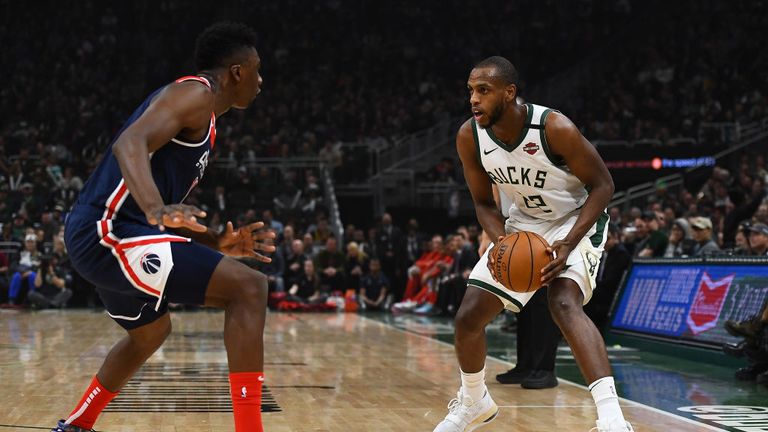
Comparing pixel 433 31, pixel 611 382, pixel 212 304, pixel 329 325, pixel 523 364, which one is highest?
pixel 433 31

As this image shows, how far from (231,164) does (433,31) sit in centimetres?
1074

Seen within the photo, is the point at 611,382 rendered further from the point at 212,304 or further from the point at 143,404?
the point at 143,404

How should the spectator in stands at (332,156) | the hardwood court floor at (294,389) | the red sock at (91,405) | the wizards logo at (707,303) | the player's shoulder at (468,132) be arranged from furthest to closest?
the spectator in stands at (332,156) → the wizards logo at (707,303) → the hardwood court floor at (294,389) → the player's shoulder at (468,132) → the red sock at (91,405)

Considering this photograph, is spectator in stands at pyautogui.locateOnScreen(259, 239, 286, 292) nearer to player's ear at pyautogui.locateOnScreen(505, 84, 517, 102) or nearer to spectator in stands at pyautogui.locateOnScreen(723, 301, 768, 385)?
spectator in stands at pyautogui.locateOnScreen(723, 301, 768, 385)

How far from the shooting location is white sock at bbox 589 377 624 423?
175 inches

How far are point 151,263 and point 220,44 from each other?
1038mm

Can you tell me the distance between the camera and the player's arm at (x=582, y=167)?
194 inches

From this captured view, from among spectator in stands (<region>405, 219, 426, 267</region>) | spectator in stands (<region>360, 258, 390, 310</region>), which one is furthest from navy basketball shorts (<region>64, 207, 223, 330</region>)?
spectator in stands (<region>405, 219, 426, 267</region>)

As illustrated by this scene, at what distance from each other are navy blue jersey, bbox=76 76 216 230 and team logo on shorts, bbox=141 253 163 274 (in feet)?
0.74

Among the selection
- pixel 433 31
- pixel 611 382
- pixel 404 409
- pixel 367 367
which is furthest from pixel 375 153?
pixel 611 382

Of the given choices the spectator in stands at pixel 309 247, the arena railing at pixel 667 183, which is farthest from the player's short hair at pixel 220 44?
the arena railing at pixel 667 183

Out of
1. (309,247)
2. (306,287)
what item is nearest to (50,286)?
(306,287)

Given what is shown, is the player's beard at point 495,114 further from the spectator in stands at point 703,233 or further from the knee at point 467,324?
the spectator in stands at point 703,233

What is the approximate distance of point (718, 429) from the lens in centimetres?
564
